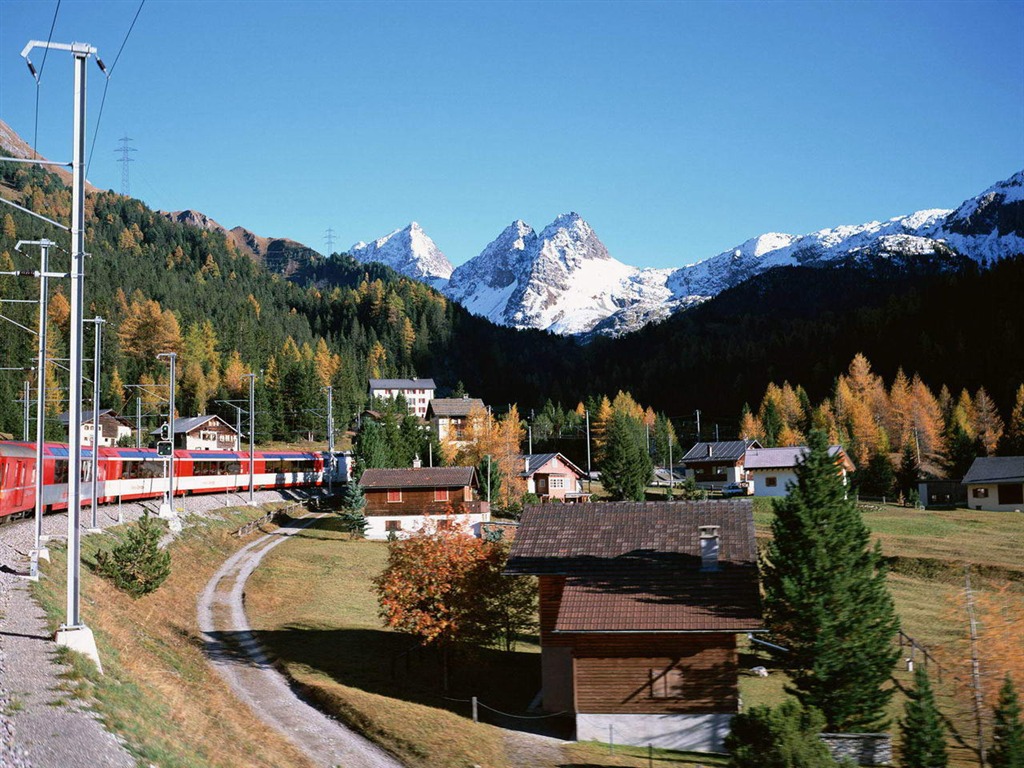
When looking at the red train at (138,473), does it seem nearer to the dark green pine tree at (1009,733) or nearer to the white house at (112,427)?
the white house at (112,427)

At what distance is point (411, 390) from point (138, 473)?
410 ft

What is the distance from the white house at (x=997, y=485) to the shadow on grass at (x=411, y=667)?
63.4 m

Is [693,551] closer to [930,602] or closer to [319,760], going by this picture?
[319,760]

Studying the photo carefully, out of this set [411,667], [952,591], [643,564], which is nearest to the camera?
[643,564]

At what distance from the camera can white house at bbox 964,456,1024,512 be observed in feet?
264

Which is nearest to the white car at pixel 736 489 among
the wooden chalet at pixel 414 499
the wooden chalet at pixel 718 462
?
the wooden chalet at pixel 718 462

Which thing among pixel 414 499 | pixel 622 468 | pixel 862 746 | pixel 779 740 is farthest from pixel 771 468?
pixel 779 740

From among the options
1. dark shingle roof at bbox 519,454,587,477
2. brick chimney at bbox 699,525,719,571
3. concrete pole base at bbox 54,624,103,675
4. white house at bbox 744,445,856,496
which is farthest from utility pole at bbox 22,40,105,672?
white house at bbox 744,445,856,496

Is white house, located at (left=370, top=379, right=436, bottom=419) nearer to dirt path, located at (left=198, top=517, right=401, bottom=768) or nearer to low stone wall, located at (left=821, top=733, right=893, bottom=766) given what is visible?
dirt path, located at (left=198, top=517, right=401, bottom=768)

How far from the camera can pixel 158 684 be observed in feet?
69.2

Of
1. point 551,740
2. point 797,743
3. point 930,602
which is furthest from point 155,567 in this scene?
point 930,602

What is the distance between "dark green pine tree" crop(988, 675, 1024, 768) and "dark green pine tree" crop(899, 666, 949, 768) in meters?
1.20

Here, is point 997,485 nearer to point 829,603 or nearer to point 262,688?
point 829,603

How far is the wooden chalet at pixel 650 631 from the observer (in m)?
25.4
